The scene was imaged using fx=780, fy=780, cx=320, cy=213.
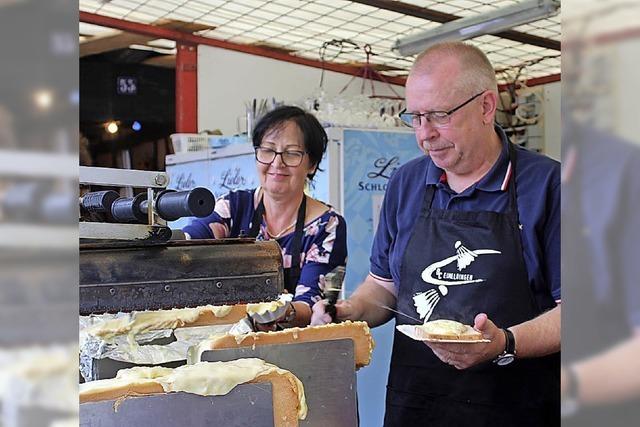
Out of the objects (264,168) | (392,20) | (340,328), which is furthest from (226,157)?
(340,328)

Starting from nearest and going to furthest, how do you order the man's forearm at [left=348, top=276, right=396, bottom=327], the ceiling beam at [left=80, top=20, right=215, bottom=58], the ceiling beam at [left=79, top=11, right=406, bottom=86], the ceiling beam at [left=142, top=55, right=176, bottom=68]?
the man's forearm at [left=348, top=276, right=396, bottom=327] → the ceiling beam at [left=79, top=11, right=406, bottom=86] → the ceiling beam at [left=80, top=20, right=215, bottom=58] → the ceiling beam at [left=142, top=55, right=176, bottom=68]

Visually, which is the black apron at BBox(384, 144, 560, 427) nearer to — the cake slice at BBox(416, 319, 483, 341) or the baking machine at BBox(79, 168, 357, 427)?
the cake slice at BBox(416, 319, 483, 341)

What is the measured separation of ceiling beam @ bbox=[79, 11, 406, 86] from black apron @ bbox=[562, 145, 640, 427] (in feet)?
15.7

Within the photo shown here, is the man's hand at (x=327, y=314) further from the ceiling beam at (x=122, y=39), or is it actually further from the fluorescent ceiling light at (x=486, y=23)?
the ceiling beam at (x=122, y=39)

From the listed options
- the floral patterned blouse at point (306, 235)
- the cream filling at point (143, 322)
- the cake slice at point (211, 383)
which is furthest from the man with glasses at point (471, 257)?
the cake slice at point (211, 383)

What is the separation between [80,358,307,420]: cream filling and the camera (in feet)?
3.65

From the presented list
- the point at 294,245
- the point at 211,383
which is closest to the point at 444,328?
the point at 211,383

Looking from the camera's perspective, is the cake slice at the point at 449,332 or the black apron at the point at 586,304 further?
the cake slice at the point at 449,332

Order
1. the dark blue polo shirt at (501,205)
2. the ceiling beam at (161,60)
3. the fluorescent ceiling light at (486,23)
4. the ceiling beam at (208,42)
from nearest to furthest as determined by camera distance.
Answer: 1. the dark blue polo shirt at (501,205)
2. the fluorescent ceiling light at (486,23)
3. the ceiling beam at (208,42)
4. the ceiling beam at (161,60)

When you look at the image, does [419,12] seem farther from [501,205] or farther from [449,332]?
[449,332]

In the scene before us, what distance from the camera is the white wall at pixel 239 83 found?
18.2 ft

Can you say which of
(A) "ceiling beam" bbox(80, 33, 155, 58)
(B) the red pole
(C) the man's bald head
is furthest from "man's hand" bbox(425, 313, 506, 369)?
(A) "ceiling beam" bbox(80, 33, 155, 58)

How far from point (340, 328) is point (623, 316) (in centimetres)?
86

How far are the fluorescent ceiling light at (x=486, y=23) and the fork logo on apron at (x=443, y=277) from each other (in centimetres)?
209
